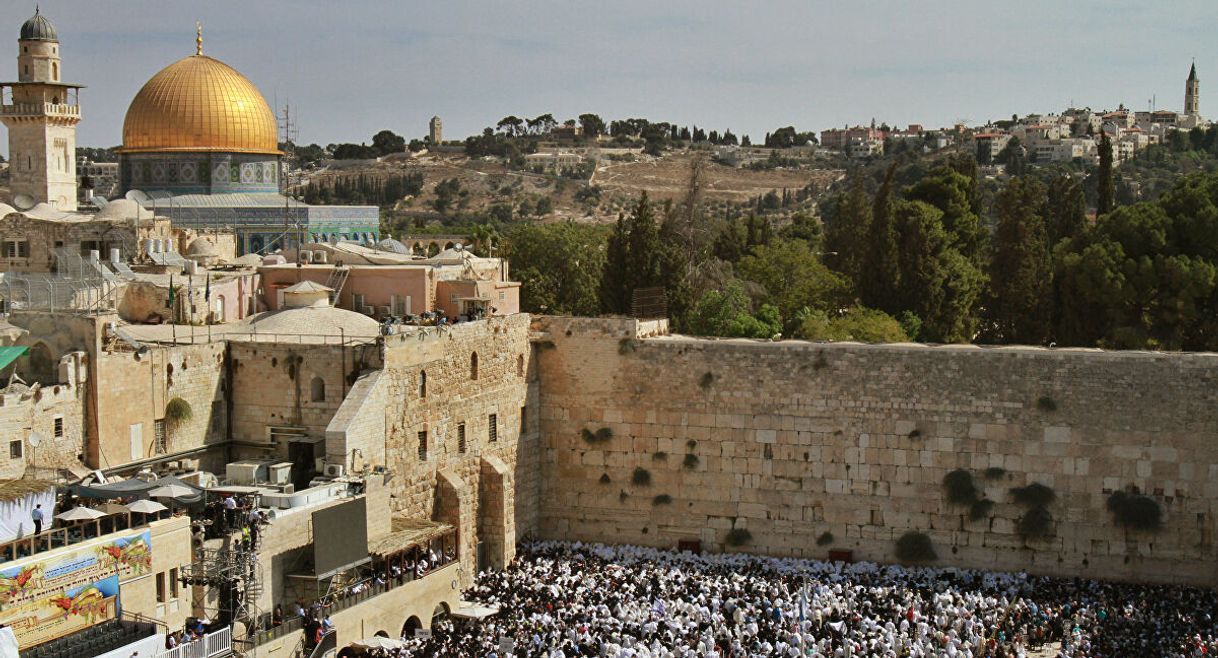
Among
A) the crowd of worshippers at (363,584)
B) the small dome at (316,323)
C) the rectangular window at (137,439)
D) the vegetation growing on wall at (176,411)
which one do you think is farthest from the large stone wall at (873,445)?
the rectangular window at (137,439)

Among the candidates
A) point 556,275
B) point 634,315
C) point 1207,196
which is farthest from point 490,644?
point 556,275

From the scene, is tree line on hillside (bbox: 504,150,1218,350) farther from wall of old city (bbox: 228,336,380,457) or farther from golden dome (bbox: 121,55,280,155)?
wall of old city (bbox: 228,336,380,457)

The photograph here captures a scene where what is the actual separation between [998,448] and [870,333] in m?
7.62

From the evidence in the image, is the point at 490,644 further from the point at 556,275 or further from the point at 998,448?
the point at 556,275

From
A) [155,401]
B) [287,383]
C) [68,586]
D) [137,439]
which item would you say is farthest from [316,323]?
[68,586]

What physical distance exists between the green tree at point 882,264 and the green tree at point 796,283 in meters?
1.54

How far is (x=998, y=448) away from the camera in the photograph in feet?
80.2

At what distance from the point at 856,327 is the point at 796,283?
5856 mm

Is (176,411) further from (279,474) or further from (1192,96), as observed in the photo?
(1192,96)

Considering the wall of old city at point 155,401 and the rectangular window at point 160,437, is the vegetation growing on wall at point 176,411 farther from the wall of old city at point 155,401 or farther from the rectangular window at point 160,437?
the rectangular window at point 160,437

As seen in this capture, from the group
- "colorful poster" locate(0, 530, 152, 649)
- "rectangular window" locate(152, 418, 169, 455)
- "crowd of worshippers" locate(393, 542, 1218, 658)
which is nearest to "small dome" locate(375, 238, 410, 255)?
"crowd of worshippers" locate(393, 542, 1218, 658)

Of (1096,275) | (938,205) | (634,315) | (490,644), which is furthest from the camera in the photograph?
(938,205)

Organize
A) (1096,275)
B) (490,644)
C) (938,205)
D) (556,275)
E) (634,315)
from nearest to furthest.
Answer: (490,644) < (634,315) < (1096,275) < (938,205) < (556,275)

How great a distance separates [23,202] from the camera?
35500 mm
